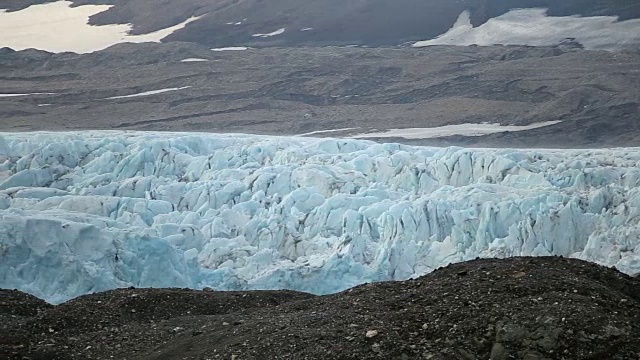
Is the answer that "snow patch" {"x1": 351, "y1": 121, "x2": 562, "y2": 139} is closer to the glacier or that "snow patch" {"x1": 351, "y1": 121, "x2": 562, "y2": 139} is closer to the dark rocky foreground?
the glacier

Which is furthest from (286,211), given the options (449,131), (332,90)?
(332,90)

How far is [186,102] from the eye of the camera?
35250 mm

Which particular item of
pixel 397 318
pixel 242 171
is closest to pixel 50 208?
pixel 242 171

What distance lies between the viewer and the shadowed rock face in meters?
42.1

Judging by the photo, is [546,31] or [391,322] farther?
[546,31]

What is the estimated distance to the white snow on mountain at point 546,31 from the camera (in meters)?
36.4

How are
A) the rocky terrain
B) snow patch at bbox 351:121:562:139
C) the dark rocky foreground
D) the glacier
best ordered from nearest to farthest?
the dark rocky foreground < the glacier < snow patch at bbox 351:121:562:139 < the rocky terrain

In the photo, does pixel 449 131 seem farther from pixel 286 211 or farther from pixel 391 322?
pixel 391 322

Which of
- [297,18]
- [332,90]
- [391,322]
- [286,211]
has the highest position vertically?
[391,322]

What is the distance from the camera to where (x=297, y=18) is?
144 ft

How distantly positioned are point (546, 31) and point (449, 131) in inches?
415

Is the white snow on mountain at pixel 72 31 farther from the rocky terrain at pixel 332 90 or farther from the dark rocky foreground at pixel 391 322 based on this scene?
the dark rocky foreground at pixel 391 322

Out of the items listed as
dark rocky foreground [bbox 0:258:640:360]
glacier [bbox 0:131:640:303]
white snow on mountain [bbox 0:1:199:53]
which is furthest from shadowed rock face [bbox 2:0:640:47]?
dark rocky foreground [bbox 0:258:640:360]

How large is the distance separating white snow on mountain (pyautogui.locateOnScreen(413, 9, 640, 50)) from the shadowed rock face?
0.89 meters
